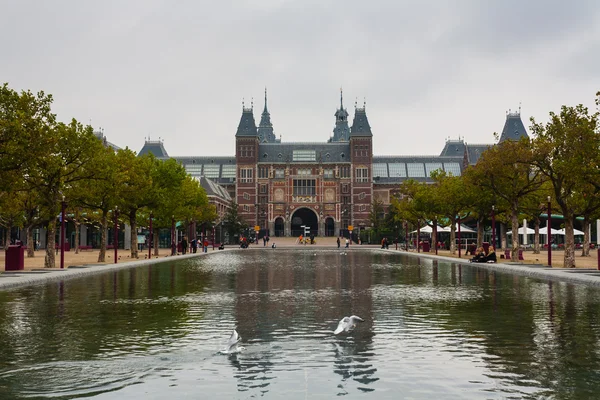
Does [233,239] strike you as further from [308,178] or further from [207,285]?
[207,285]

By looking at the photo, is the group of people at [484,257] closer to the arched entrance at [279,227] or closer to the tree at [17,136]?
the tree at [17,136]

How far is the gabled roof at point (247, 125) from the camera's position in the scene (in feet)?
452

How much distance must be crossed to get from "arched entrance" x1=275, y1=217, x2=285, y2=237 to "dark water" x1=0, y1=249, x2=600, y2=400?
117664mm

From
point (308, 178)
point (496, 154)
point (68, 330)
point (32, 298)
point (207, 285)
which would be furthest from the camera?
point (308, 178)

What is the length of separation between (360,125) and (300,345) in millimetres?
128947

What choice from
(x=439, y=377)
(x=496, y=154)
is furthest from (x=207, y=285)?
(x=496, y=154)

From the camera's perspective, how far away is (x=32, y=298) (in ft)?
57.5

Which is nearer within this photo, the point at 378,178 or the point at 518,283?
the point at 518,283

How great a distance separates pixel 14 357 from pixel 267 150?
434 feet

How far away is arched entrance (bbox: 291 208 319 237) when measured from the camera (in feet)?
457

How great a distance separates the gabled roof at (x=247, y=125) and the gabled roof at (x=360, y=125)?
68.9 ft

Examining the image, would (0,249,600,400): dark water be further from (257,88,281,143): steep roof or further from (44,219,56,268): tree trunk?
(257,88,281,143): steep roof

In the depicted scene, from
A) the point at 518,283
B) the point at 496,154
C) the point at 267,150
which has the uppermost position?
the point at 267,150

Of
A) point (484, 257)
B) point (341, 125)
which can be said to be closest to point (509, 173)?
point (484, 257)
